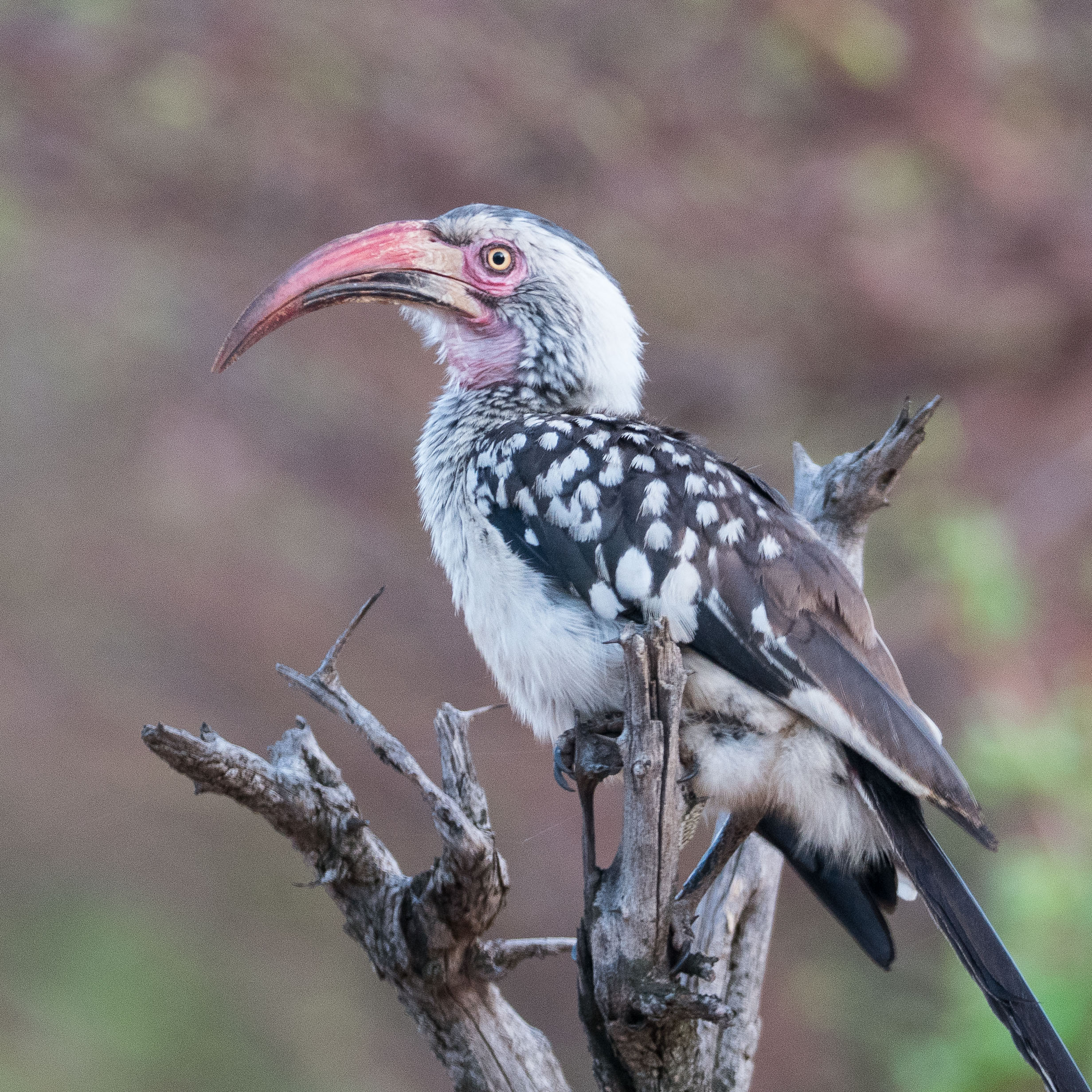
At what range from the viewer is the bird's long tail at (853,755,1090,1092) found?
1390 millimetres

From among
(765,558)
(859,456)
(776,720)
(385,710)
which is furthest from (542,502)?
(385,710)

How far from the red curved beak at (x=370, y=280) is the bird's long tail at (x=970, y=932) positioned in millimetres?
1070

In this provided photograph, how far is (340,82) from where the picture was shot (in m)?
4.54

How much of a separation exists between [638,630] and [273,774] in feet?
1.87

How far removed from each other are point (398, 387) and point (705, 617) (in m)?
3.30

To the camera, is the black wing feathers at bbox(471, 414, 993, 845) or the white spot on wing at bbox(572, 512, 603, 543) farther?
the white spot on wing at bbox(572, 512, 603, 543)

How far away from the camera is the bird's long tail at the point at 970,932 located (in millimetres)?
1390

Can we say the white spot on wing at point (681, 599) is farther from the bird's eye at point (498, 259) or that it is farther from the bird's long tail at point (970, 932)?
the bird's eye at point (498, 259)

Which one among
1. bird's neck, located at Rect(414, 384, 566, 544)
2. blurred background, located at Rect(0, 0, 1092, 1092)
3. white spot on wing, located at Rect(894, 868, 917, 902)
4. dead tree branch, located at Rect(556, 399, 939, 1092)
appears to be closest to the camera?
dead tree branch, located at Rect(556, 399, 939, 1092)

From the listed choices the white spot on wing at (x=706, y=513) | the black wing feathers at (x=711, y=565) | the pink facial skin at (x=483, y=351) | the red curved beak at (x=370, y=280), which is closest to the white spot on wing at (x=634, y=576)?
the black wing feathers at (x=711, y=565)

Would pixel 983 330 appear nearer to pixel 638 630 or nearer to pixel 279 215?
pixel 279 215

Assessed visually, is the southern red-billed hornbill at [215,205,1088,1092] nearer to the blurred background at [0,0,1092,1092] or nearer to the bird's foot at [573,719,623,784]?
the bird's foot at [573,719,623,784]

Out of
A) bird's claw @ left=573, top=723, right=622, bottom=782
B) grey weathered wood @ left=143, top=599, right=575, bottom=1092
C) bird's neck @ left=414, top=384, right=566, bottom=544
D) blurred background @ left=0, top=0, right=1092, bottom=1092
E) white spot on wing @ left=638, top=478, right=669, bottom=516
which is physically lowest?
grey weathered wood @ left=143, top=599, right=575, bottom=1092

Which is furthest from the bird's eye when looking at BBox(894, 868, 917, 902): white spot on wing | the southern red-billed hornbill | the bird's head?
BBox(894, 868, 917, 902): white spot on wing
